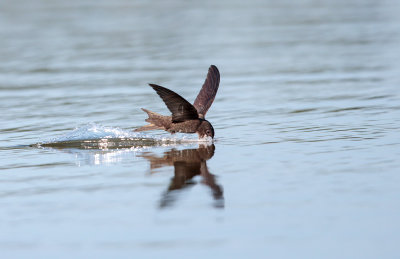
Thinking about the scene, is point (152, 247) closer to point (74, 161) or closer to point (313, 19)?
point (74, 161)

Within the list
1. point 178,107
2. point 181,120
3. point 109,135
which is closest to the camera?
point 178,107

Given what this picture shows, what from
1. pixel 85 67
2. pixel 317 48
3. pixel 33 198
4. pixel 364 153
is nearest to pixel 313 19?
pixel 317 48

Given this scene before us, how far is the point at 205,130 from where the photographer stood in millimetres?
11664

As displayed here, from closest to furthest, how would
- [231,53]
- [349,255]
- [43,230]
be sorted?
1. [349,255]
2. [43,230]
3. [231,53]

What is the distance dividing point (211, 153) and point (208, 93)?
205 cm

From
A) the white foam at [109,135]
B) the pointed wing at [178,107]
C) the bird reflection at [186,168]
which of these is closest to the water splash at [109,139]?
the white foam at [109,135]

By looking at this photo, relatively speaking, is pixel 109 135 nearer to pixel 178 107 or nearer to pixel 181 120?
pixel 181 120

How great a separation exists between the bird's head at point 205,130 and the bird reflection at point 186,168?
22 centimetres

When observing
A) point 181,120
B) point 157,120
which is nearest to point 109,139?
point 157,120

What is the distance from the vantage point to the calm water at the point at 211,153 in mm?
7109

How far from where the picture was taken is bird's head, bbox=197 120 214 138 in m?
11.6

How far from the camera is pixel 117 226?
7508 millimetres

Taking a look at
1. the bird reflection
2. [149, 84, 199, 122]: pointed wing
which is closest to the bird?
[149, 84, 199, 122]: pointed wing

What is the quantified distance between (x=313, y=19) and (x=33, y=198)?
2518 cm
